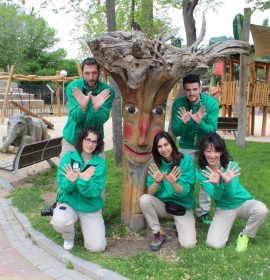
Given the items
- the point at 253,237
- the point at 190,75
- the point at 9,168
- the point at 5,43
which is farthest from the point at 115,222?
the point at 5,43

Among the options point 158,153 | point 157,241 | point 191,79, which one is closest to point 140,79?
point 191,79

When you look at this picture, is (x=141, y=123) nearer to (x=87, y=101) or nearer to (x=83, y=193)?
(x=87, y=101)

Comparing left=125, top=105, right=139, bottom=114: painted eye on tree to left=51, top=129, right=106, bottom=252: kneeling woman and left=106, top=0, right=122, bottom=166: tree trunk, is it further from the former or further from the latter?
left=106, top=0, right=122, bottom=166: tree trunk

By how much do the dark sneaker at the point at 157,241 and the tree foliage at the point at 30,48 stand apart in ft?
97.1

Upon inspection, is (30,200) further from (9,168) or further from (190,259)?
(190,259)

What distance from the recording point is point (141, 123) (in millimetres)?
4258

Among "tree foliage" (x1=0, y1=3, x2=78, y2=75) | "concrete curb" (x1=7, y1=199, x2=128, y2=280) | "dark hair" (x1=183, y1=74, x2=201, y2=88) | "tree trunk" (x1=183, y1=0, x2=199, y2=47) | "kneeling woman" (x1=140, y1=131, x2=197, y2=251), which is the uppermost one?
"tree foliage" (x1=0, y1=3, x2=78, y2=75)

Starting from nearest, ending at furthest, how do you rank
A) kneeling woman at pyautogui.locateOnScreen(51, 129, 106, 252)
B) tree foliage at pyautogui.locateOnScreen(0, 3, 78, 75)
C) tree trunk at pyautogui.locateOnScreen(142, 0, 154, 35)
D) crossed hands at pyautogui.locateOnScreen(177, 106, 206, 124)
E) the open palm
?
the open palm
kneeling woman at pyautogui.locateOnScreen(51, 129, 106, 252)
crossed hands at pyautogui.locateOnScreen(177, 106, 206, 124)
tree trunk at pyautogui.locateOnScreen(142, 0, 154, 35)
tree foliage at pyautogui.locateOnScreen(0, 3, 78, 75)

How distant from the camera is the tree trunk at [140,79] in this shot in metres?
3.86

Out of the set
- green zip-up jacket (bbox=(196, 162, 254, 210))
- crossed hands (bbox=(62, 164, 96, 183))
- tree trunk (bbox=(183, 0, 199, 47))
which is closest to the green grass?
green zip-up jacket (bbox=(196, 162, 254, 210))

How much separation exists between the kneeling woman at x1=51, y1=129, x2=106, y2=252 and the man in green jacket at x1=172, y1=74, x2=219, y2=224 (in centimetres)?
93

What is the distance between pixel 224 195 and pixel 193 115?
2.93ft

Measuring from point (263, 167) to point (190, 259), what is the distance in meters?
4.35

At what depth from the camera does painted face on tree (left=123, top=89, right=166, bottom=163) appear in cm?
423
